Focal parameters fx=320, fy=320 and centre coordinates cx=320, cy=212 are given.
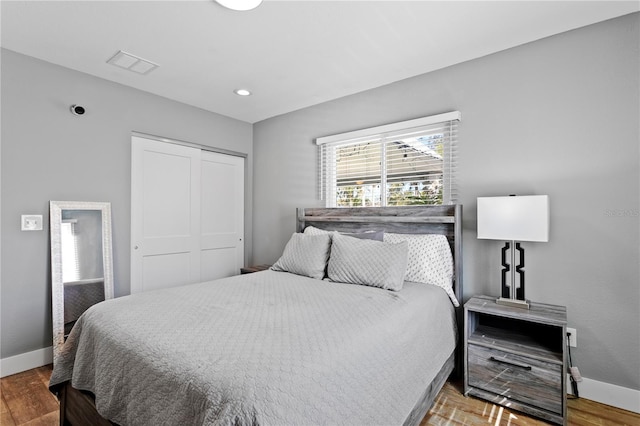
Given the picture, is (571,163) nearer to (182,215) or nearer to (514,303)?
(514,303)

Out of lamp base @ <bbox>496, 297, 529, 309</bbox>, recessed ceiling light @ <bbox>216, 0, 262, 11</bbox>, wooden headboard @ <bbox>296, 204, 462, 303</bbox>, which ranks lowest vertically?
lamp base @ <bbox>496, 297, 529, 309</bbox>

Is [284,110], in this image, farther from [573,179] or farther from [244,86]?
[573,179]

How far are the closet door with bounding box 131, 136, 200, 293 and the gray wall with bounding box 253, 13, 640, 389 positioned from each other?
2674 millimetres

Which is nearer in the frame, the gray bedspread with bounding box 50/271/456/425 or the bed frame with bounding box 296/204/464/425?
the gray bedspread with bounding box 50/271/456/425

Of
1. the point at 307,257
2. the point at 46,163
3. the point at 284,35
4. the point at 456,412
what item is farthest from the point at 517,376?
the point at 46,163

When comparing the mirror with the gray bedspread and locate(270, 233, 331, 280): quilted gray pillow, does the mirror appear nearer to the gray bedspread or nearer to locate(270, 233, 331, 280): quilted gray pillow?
the gray bedspread

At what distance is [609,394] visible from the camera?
2.08 metres

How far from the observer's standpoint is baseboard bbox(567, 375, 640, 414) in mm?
2006

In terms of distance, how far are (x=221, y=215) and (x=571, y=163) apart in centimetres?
355

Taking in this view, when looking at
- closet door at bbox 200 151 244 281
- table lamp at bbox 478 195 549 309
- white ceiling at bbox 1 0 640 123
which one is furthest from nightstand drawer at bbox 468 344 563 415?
closet door at bbox 200 151 244 281

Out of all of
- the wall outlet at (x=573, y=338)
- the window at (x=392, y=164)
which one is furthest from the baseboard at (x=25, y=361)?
the wall outlet at (x=573, y=338)

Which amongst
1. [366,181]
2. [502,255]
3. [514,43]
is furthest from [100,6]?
[502,255]

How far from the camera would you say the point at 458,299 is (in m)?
2.52

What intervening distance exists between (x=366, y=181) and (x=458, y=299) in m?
1.43
